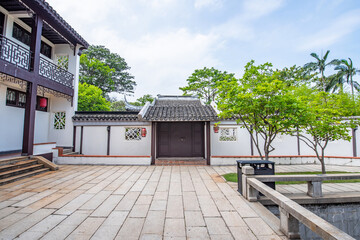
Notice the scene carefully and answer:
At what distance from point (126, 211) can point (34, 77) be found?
277 inches

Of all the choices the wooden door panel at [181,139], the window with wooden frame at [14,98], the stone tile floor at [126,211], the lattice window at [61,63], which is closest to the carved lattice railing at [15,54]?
the window with wooden frame at [14,98]

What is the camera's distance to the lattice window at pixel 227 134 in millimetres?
9258

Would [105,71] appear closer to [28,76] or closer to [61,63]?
[61,63]

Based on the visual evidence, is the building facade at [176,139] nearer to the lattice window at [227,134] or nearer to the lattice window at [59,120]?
the lattice window at [227,134]

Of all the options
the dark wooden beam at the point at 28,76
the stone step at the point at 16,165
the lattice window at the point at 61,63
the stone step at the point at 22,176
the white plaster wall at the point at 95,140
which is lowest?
the stone step at the point at 22,176

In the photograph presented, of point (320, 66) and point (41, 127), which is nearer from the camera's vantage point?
point (41, 127)

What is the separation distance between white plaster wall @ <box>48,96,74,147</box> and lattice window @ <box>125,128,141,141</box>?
3131 mm

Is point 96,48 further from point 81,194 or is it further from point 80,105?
point 81,194

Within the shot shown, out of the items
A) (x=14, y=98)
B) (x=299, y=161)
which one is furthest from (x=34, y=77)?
(x=299, y=161)

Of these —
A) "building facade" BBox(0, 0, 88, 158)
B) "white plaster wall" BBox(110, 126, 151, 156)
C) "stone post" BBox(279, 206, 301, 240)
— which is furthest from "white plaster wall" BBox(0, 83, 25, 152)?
"stone post" BBox(279, 206, 301, 240)

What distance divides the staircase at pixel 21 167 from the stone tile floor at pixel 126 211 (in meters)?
0.42

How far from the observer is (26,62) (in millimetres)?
6766

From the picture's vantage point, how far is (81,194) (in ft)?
13.6

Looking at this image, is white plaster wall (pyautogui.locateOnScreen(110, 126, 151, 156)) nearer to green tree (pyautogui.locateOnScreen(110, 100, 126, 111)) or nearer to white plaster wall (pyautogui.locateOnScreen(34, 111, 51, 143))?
white plaster wall (pyautogui.locateOnScreen(34, 111, 51, 143))
